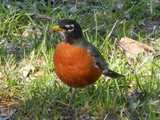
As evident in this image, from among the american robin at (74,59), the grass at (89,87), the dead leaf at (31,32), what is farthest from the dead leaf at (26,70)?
the american robin at (74,59)

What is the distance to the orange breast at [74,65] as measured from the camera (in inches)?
188

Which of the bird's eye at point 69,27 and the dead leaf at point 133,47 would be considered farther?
the dead leaf at point 133,47

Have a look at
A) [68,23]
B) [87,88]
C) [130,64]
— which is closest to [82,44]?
[68,23]

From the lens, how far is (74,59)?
477 centimetres

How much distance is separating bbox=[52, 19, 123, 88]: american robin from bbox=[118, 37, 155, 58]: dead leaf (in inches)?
41.2

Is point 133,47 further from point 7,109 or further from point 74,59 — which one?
point 7,109

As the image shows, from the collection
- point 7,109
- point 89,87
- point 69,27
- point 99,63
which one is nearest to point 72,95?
point 89,87

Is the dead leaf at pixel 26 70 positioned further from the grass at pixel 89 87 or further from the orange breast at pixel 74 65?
the orange breast at pixel 74 65

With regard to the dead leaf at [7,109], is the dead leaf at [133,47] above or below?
above

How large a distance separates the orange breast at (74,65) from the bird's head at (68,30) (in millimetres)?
60

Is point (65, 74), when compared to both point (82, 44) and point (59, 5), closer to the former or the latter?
point (82, 44)

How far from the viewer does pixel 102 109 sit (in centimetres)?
505

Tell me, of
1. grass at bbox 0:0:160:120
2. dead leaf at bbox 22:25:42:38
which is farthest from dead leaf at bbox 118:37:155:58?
dead leaf at bbox 22:25:42:38

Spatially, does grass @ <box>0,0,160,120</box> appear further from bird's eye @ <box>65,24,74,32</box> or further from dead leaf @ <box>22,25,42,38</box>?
bird's eye @ <box>65,24,74,32</box>
